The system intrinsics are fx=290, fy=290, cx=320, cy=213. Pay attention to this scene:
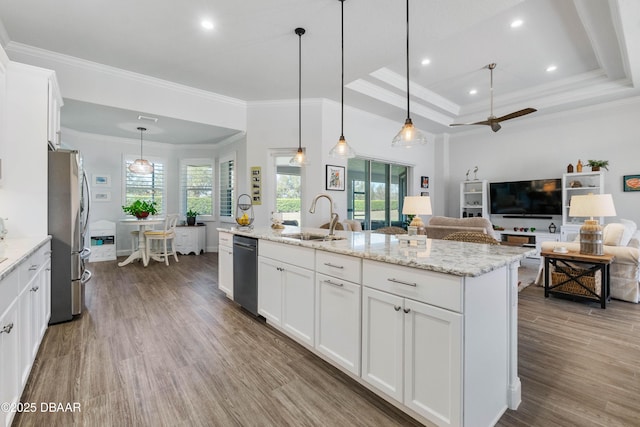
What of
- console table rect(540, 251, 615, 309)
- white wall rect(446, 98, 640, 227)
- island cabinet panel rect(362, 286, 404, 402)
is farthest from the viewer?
white wall rect(446, 98, 640, 227)

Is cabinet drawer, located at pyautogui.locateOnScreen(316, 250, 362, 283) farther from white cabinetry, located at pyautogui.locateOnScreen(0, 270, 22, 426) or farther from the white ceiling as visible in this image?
the white ceiling

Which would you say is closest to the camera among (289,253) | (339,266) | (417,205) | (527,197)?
(339,266)

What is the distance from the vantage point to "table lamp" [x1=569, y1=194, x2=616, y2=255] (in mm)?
3354

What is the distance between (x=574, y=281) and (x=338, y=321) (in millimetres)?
3352

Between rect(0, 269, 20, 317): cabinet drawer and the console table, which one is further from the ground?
rect(0, 269, 20, 317): cabinet drawer

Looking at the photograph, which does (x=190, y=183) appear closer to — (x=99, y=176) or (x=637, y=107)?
(x=99, y=176)

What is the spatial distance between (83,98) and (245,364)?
423cm

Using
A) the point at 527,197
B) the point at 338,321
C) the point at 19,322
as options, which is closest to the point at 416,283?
the point at 338,321

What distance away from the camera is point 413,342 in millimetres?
1506

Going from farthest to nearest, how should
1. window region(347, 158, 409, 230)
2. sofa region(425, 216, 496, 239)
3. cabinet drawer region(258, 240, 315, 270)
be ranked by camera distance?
window region(347, 158, 409, 230) < sofa region(425, 216, 496, 239) < cabinet drawer region(258, 240, 315, 270)

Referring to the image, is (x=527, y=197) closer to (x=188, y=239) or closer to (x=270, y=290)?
(x=270, y=290)

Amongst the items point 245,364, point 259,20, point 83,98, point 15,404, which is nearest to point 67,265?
point 15,404

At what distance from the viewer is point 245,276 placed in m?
3.09

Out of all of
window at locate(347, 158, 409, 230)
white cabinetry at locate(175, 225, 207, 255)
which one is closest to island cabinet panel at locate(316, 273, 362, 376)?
window at locate(347, 158, 409, 230)
